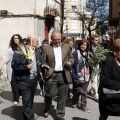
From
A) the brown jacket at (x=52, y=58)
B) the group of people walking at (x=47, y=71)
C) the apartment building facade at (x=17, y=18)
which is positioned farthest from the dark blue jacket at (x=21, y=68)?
the apartment building facade at (x=17, y=18)

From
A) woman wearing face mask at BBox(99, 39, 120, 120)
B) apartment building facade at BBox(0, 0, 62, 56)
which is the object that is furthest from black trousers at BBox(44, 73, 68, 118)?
apartment building facade at BBox(0, 0, 62, 56)

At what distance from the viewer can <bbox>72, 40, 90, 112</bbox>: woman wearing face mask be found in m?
7.23

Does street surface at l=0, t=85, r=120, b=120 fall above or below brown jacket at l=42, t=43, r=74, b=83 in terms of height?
below

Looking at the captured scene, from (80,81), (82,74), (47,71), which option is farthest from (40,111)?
(47,71)

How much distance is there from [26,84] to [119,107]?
1.92m

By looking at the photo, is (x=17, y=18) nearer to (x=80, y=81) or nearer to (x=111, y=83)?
(x=80, y=81)

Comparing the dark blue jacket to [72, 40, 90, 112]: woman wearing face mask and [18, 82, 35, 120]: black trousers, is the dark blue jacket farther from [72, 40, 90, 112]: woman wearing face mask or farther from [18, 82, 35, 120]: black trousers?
[72, 40, 90, 112]: woman wearing face mask

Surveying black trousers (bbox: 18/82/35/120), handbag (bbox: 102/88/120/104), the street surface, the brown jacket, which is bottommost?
the street surface

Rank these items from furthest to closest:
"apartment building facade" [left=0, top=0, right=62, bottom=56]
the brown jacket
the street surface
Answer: "apartment building facade" [left=0, top=0, right=62, bottom=56] → the street surface → the brown jacket

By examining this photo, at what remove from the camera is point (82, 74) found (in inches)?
290

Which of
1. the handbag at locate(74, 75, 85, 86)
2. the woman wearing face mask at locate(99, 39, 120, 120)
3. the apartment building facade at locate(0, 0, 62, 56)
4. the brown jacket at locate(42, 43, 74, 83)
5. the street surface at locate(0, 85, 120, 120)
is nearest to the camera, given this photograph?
the woman wearing face mask at locate(99, 39, 120, 120)

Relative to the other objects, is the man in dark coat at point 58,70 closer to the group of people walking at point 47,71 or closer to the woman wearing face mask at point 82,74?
the group of people walking at point 47,71

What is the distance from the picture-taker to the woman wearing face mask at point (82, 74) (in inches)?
285

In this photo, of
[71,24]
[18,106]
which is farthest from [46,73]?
[71,24]
